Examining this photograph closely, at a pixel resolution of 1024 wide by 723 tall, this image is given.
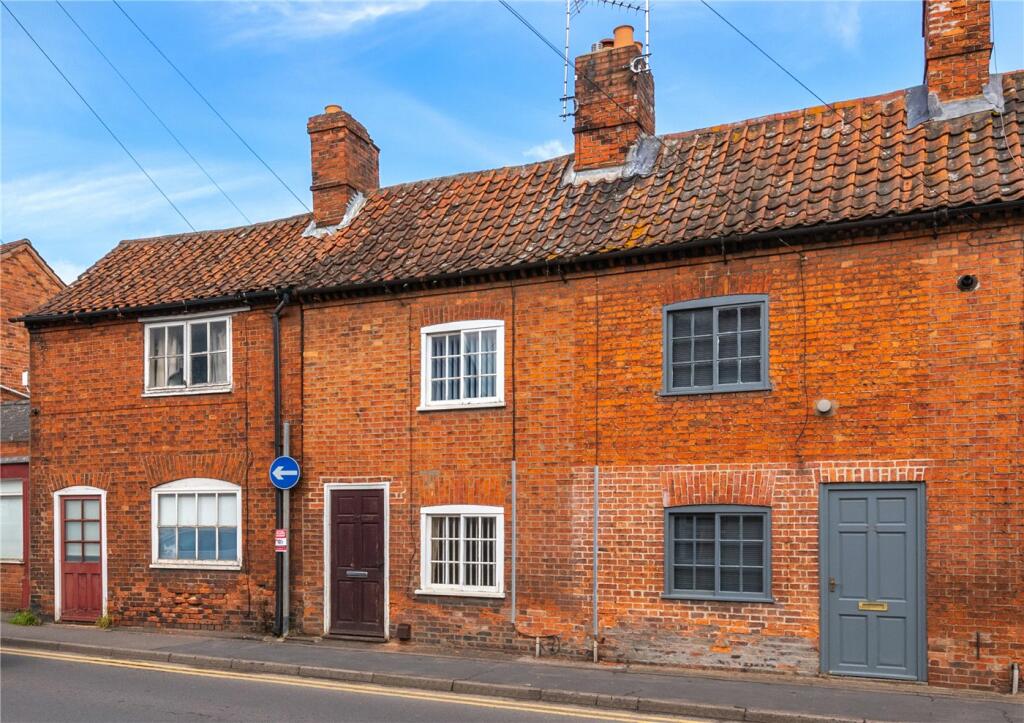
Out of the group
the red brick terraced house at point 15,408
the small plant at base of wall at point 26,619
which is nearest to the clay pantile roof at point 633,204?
the red brick terraced house at point 15,408

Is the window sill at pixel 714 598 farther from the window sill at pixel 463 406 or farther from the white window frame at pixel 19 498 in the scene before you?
the white window frame at pixel 19 498

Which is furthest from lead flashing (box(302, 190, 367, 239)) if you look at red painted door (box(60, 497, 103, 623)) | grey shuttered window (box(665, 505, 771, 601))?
grey shuttered window (box(665, 505, 771, 601))

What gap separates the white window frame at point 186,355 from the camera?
52.7 ft

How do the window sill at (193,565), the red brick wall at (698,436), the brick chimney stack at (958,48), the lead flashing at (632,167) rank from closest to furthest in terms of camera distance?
the red brick wall at (698,436), the brick chimney stack at (958,48), the lead flashing at (632,167), the window sill at (193,565)

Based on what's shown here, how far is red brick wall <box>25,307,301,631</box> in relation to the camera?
15.6 m

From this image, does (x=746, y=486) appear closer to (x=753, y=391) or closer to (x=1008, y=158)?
(x=753, y=391)

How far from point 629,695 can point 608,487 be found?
10.3 feet

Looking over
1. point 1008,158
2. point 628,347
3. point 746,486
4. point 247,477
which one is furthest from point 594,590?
point 1008,158

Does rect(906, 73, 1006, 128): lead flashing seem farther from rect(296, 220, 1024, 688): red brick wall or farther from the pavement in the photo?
the pavement

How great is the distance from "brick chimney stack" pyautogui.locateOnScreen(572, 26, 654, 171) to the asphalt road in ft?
27.5

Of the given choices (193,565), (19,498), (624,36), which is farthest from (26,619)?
(624,36)

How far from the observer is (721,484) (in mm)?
12195

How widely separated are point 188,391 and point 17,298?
1309cm

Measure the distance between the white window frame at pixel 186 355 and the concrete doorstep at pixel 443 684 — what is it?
428cm
